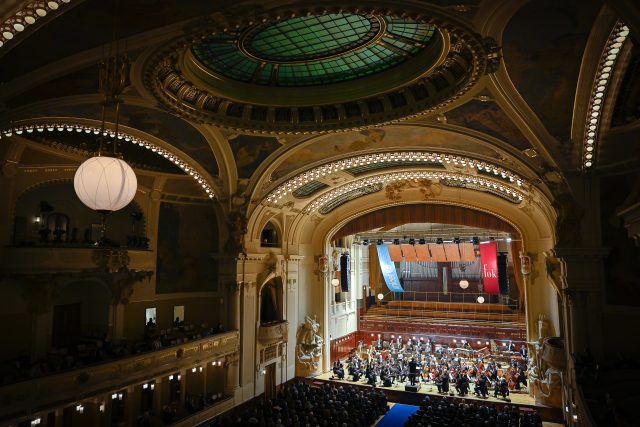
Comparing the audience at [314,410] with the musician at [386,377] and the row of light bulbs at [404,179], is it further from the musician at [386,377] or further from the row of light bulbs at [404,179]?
the row of light bulbs at [404,179]

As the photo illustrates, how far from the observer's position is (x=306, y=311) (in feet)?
73.3

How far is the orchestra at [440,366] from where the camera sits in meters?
19.4

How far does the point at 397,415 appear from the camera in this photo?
17.5 meters

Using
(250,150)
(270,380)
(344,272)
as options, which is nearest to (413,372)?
(270,380)

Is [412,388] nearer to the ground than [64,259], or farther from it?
nearer to the ground

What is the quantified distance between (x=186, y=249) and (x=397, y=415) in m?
10.7

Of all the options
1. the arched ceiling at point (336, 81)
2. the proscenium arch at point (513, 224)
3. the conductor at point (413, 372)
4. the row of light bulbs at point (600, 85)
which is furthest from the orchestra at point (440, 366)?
the row of light bulbs at point (600, 85)

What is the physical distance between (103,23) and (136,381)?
1028 centimetres

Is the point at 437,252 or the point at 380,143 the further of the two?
the point at 437,252

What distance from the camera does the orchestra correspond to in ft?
63.8

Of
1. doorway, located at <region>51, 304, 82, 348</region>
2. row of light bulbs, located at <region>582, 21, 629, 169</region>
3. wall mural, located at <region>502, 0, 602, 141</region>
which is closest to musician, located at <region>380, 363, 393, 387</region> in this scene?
doorway, located at <region>51, 304, 82, 348</region>

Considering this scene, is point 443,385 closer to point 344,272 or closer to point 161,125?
point 344,272

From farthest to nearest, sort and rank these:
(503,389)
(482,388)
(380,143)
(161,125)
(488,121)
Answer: (482,388), (503,389), (380,143), (161,125), (488,121)

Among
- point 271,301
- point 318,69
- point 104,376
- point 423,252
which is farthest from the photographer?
point 423,252
